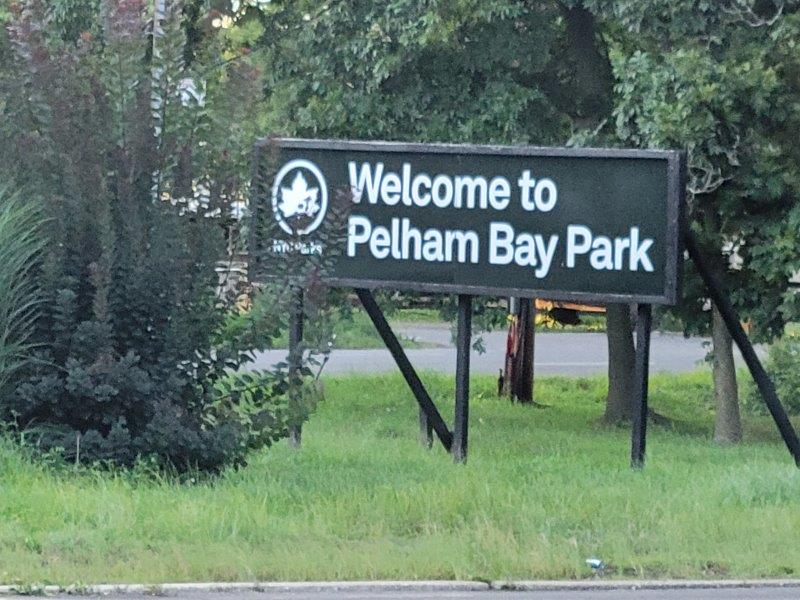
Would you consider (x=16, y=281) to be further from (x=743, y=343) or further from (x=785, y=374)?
(x=785, y=374)

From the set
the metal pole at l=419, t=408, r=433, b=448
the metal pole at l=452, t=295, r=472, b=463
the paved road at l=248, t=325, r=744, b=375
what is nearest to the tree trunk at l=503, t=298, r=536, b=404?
the paved road at l=248, t=325, r=744, b=375

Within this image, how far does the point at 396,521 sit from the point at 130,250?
2.59 metres

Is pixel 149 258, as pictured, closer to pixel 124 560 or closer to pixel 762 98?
pixel 124 560

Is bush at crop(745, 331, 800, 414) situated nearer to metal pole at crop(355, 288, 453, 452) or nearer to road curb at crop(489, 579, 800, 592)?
metal pole at crop(355, 288, 453, 452)

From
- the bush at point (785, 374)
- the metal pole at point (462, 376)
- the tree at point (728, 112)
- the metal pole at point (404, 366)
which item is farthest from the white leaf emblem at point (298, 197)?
the bush at point (785, 374)

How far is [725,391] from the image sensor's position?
56.3 feet

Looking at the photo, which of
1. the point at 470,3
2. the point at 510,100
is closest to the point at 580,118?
the point at 510,100

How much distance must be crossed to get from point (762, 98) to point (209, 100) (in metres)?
6.18

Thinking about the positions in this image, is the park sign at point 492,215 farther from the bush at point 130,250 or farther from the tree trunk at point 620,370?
the tree trunk at point 620,370

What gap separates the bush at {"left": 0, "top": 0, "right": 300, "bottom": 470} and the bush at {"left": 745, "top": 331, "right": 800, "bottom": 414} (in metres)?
11.6

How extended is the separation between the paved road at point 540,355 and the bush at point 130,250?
12.0 m

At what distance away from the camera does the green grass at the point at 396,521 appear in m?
7.54

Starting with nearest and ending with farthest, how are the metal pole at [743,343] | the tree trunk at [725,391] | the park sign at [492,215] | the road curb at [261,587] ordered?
the road curb at [261,587] → the park sign at [492,215] → the metal pole at [743,343] → the tree trunk at [725,391]

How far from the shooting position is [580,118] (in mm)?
17531
